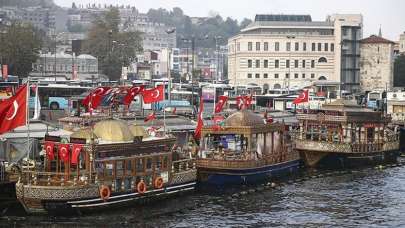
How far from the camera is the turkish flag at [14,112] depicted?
28.4 m

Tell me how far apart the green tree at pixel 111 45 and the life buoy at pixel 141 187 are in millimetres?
80911

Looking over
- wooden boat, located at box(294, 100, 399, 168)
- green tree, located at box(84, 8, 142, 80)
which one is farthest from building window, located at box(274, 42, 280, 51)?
wooden boat, located at box(294, 100, 399, 168)

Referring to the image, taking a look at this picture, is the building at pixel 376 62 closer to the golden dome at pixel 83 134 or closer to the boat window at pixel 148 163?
the boat window at pixel 148 163

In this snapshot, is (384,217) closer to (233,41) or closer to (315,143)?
Answer: (315,143)

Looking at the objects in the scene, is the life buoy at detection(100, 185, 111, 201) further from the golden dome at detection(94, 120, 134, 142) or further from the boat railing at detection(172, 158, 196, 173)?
the boat railing at detection(172, 158, 196, 173)

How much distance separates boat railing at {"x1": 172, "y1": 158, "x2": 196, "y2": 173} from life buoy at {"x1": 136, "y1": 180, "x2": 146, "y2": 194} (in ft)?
7.88

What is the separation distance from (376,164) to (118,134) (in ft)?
72.0

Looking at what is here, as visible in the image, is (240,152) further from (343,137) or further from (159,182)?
(343,137)

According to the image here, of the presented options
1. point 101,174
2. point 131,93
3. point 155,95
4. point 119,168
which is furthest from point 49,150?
point 131,93

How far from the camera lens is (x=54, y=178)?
27.8 m

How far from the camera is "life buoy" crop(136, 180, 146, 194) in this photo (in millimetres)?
29844

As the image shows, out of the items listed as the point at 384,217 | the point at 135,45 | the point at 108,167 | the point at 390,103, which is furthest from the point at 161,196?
the point at 135,45

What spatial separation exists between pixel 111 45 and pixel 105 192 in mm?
87748

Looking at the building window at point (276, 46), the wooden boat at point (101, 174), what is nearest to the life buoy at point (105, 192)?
the wooden boat at point (101, 174)
